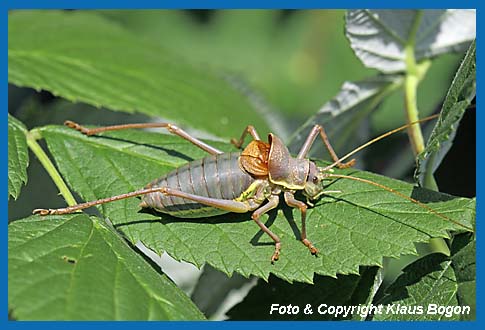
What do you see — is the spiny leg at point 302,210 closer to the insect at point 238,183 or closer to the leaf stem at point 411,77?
the insect at point 238,183

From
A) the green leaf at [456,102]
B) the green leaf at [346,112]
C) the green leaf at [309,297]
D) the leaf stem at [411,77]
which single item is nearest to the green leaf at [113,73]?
the green leaf at [346,112]

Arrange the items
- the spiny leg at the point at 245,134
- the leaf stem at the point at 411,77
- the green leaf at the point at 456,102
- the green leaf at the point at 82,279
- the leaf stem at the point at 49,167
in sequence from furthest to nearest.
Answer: the spiny leg at the point at 245,134
the leaf stem at the point at 411,77
the leaf stem at the point at 49,167
the green leaf at the point at 456,102
the green leaf at the point at 82,279

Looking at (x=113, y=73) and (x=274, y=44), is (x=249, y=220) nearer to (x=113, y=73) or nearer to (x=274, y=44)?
(x=113, y=73)

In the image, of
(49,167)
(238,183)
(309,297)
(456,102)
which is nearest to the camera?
(456,102)

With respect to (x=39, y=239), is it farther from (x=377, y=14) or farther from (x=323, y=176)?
(x=377, y=14)

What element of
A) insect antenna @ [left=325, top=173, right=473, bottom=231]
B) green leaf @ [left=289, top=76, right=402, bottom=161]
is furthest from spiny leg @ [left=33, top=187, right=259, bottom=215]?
green leaf @ [left=289, top=76, right=402, bottom=161]

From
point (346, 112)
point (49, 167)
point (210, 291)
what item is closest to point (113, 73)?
point (49, 167)
